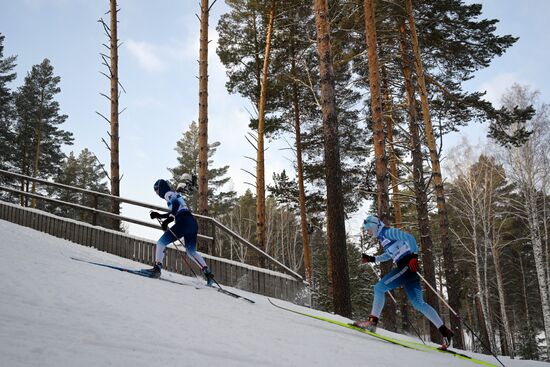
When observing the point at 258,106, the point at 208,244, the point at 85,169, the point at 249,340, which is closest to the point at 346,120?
the point at 258,106

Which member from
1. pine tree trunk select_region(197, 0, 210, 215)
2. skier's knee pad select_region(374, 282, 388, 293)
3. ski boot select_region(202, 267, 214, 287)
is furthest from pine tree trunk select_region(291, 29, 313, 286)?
skier's knee pad select_region(374, 282, 388, 293)

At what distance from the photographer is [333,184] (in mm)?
8422

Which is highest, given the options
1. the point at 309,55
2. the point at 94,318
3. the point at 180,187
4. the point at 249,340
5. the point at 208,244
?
the point at 309,55

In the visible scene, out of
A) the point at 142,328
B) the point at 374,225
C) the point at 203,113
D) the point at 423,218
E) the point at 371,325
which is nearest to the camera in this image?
the point at 142,328

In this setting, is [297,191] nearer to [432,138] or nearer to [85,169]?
[432,138]

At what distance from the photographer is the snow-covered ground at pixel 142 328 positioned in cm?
280

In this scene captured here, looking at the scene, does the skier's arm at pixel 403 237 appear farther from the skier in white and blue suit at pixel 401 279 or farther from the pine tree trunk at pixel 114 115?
the pine tree trunk at pixel 114 115

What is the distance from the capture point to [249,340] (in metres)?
4.15

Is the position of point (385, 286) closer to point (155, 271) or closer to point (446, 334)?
point (446, 334)

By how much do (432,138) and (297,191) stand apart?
29.5ft

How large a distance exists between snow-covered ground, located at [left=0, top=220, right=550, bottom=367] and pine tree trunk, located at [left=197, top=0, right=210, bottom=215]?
4407mm

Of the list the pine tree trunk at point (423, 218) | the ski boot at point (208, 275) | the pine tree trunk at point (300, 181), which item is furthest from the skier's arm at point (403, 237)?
the pine tree trunk at point (300, 181)

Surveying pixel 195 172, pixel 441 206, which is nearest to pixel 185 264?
pixel 441 206

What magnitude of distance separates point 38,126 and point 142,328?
110ft
